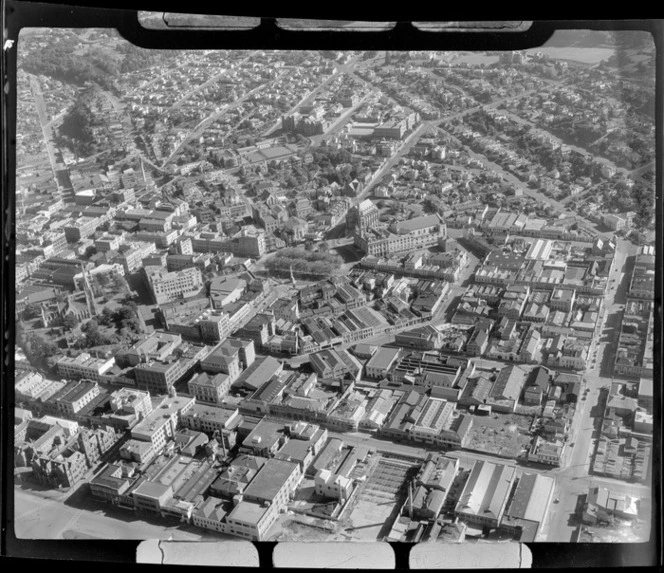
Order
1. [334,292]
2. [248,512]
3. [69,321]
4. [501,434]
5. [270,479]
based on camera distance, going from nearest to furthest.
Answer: [248,512], [270,479], [501,434], [69,321], [334,292]

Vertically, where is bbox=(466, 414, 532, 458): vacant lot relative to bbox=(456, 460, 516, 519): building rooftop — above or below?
below

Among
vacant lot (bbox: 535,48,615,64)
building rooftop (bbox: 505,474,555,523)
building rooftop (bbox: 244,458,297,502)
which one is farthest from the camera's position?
building rooftop (bbox: 244,458,297,502)

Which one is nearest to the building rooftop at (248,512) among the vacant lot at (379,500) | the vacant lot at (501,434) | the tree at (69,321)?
the vacant lot at (379,500)

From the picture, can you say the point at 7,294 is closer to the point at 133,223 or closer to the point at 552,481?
the point at 552,481

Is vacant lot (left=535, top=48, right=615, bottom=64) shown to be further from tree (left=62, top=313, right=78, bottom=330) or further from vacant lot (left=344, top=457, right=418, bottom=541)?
tree (left=62, top=313, right=78, bottom=330)

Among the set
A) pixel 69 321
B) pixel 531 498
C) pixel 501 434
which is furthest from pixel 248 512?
pixel 69 321

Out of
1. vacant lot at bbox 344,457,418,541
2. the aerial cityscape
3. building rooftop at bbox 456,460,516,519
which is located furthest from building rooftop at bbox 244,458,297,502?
building rooftop at bbox 456,460,516,519

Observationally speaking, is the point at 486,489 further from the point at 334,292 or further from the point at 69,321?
the point at 69,321

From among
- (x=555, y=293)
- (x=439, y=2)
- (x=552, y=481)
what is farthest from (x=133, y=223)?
(x=439, y=2)

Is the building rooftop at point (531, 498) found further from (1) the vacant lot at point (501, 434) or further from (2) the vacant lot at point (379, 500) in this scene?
(2) the vacant lot at point (379, 500)
